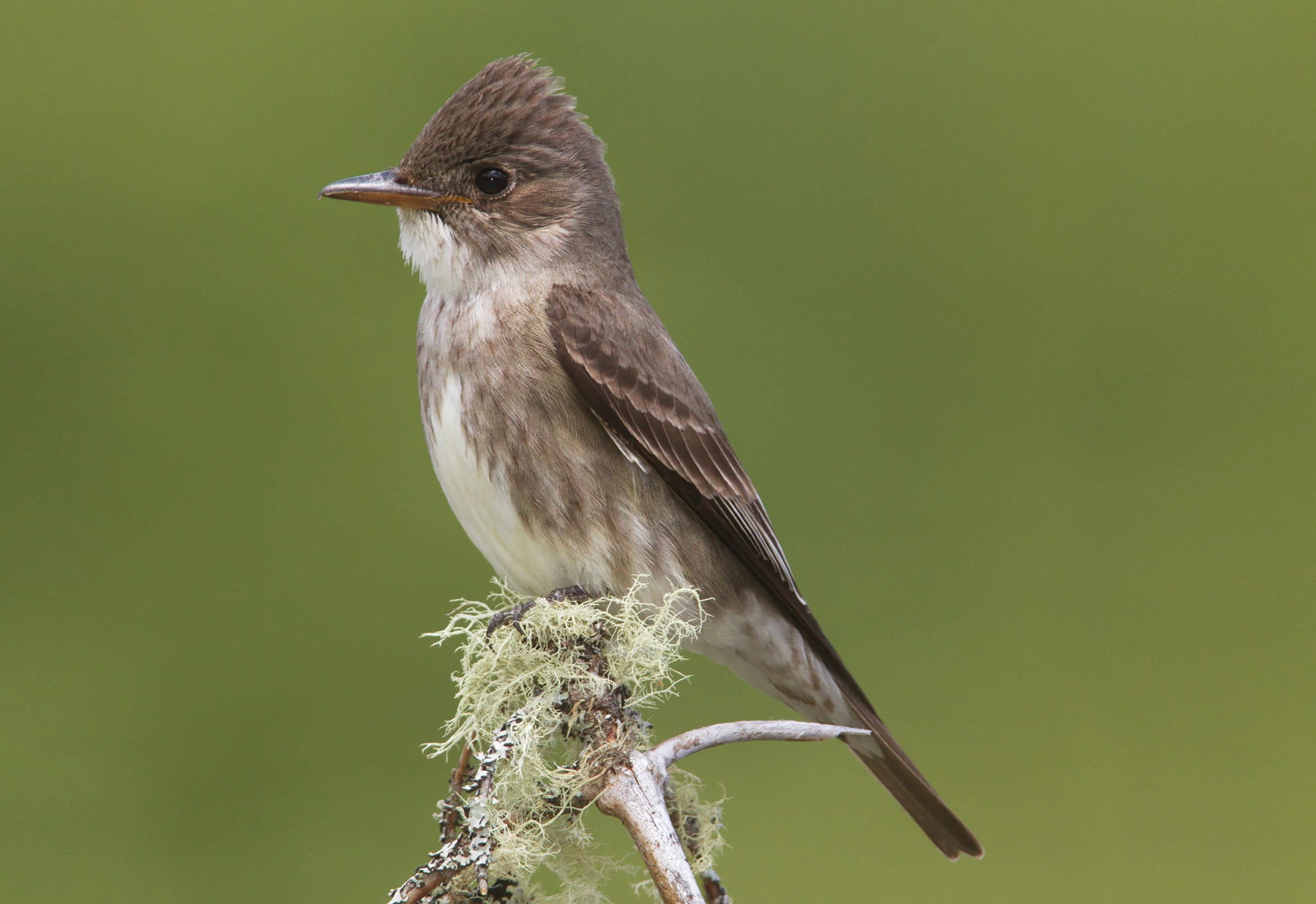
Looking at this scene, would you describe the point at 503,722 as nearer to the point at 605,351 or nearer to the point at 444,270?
the point at 605,351

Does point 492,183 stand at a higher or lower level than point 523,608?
higher

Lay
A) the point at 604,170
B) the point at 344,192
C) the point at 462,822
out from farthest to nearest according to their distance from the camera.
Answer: the point at 604,170 < the point at 344,192 < the point at 462,822

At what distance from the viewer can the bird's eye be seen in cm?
228

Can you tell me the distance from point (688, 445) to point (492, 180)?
24.4 inches

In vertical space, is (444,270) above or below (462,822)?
above

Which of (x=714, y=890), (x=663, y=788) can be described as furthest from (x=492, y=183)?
(x=714, y=890)

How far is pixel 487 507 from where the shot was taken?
83.9 inches

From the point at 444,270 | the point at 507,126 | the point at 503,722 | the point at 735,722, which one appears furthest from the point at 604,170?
A: the point at 735,722

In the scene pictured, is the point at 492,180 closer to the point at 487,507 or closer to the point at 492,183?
the point at 492,183

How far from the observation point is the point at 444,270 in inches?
88.6

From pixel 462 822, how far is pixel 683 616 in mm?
755

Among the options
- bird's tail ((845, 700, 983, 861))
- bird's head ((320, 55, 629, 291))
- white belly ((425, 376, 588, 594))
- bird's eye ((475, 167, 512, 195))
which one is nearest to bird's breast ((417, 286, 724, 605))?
white belly ((425, 376, 588, 594))

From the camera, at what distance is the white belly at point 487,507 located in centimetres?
211

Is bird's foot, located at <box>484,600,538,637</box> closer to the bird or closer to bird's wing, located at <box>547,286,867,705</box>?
the bird
